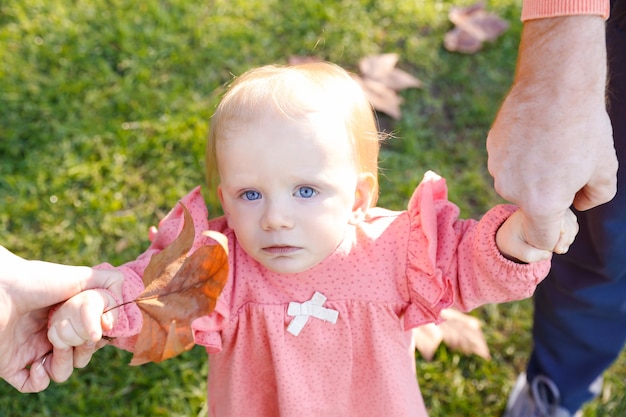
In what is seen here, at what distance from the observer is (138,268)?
4.83 ft

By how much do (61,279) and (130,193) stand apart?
121 centimetres

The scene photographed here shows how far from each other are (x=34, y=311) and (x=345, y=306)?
65cm

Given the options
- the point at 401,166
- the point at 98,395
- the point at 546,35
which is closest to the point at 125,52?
the point at 401,166

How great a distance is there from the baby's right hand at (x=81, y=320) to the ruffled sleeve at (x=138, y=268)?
0.04m

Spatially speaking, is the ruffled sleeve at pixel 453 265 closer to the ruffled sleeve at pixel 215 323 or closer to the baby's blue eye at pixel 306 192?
the baby's blue eye at pixel 306 192

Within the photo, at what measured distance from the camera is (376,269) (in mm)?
1507

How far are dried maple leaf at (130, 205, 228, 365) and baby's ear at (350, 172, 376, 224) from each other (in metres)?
0.45

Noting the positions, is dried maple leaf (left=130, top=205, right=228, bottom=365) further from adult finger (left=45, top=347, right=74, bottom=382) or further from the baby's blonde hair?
the baby's blonde hair

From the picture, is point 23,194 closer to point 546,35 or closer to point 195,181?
point 195,181

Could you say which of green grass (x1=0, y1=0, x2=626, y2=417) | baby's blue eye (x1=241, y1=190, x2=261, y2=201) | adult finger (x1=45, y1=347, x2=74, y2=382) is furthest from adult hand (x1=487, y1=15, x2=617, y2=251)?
green grass (x1=0, y1=0, x2=626, y2=417)

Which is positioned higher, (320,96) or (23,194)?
(320,96)

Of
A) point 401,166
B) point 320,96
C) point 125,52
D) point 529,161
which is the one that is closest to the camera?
point 529,161

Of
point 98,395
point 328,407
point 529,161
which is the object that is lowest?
point 98,395

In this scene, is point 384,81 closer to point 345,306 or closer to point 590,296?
point 590,296
